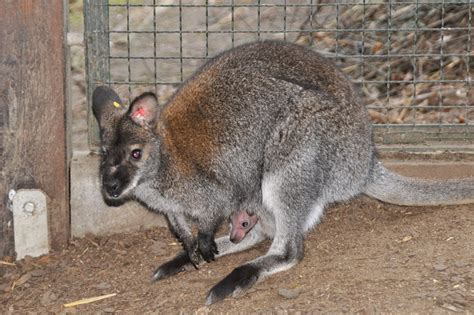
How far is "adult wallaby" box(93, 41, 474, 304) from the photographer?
5.14m

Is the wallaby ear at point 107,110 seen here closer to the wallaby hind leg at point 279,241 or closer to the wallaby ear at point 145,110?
the wallaby ear at point 145,110

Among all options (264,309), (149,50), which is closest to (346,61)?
(149,50)

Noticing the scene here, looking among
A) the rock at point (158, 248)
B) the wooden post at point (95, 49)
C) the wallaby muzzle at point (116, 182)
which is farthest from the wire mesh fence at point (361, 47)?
the wallaby muzzle at point (116, 182)

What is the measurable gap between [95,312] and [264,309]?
981mm

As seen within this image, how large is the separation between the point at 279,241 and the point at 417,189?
0.98 metres

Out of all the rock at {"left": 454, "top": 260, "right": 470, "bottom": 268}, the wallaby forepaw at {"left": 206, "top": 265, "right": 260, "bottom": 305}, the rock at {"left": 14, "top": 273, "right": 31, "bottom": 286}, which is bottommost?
the rock at {"left": 14, "top": 273, "right": 31, "bottom": 286}

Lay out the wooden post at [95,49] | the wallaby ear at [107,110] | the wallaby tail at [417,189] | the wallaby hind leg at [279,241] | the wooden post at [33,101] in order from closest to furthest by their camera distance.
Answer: the wallaby ear at [107,110] → the wallaby hind leg at [279,241] → the wooden post at [33,101] → the wallaby tail at [417,189] → the wooden post at [95,49]

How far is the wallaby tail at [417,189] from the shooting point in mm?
Answer: 5570

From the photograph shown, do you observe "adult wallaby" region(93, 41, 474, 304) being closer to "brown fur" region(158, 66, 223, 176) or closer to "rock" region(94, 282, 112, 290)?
"brown fur" region(158, 66, 223, 176)

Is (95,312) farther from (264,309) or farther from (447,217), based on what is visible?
(447,217)

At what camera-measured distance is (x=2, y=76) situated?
5484 millimetres

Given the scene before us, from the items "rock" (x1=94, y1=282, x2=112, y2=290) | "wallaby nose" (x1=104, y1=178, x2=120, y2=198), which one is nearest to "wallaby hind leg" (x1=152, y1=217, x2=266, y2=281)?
"rock" (x1=94, y1=282, x2=112, y2=290)

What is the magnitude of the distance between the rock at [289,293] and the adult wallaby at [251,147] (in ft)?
0.89

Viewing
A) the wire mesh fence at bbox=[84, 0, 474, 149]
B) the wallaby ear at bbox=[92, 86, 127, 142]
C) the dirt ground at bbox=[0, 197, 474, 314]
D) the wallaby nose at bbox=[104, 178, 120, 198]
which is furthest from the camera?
the wire mesh fence at bbox=[84, 0, 474, 149]
